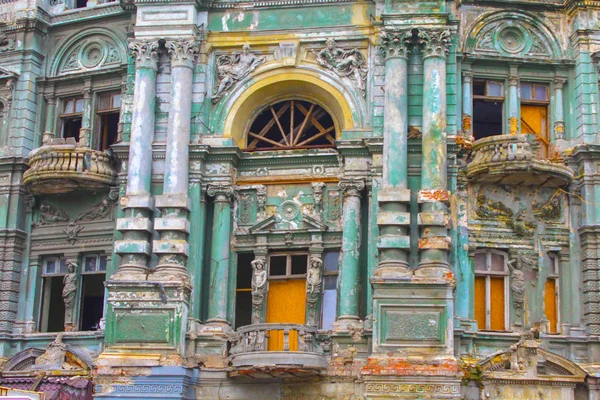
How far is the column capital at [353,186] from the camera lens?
22.3 meters

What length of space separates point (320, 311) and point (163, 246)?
12.1 feet

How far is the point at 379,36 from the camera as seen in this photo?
2269 cm

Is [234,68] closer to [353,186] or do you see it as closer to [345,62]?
[345,62]

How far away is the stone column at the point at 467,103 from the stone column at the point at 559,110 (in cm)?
195

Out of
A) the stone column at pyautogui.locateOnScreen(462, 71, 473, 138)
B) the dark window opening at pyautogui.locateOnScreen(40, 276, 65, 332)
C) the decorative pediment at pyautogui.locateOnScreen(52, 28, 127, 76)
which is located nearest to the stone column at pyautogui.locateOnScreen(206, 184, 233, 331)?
the dark window opening at pyautogui.locateOnScreen(40, 276, 65, 332)

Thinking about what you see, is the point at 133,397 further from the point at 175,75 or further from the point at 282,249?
the point at 175,75

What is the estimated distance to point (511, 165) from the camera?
2189 cm

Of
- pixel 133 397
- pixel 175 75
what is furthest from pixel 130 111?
pixel 133 397

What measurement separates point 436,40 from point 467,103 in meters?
1.91

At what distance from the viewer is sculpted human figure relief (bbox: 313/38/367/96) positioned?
23.0 meters

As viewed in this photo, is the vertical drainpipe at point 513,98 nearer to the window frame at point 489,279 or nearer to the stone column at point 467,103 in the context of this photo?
the stone column at point 467,103

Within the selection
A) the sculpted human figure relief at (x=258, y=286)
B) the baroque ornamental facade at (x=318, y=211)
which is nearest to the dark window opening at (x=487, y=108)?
the baroque ornamental facade at (x=318, y=211)

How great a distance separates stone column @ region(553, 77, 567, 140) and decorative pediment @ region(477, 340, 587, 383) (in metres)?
5.00

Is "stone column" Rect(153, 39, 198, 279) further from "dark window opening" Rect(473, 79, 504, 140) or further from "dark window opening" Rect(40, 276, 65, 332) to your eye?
"dark window opening" Rect(473, 79, 504, 140)
